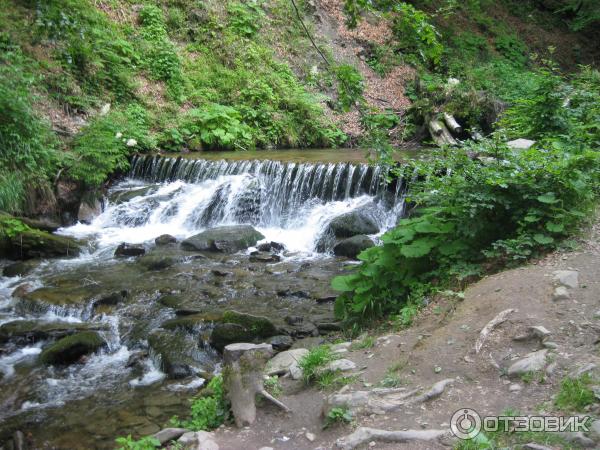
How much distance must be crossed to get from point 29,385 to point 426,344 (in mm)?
4103

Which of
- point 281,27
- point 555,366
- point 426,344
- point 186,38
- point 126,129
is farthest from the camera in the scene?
point 281,27

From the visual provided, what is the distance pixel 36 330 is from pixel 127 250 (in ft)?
10.9

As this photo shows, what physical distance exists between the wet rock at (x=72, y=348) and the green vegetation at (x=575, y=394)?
16.4ft

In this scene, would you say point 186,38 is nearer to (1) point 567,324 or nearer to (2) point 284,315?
(2) point 284,315

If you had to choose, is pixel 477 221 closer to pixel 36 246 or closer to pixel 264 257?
pixel 264 257

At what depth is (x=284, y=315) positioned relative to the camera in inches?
272

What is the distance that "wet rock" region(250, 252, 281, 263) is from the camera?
30.8 ft

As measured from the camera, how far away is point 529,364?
3.36m

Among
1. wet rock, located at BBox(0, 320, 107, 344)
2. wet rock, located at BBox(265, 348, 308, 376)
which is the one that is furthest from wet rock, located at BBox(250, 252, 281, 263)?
wet rock, located at BBox(265, 348, 308, 376)

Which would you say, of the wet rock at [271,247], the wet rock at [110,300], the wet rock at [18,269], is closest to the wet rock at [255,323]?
the wet rock at [110,300]

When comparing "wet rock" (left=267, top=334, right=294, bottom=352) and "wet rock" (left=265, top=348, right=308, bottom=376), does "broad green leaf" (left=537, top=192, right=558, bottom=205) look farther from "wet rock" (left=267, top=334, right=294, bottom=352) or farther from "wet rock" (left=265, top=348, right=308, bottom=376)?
"wet rock" (left=267, top=334, right=294, bottom=352)

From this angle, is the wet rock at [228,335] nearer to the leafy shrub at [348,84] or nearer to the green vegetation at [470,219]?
the green vegetation at [470,219]

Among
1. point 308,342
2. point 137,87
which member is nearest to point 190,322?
point 308,342

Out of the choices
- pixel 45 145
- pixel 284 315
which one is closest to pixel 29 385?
pixel 284 315
